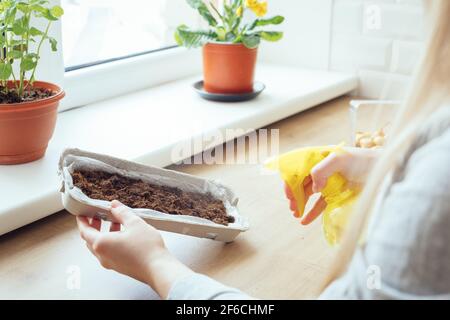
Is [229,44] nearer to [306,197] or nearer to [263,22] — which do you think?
[263,22]

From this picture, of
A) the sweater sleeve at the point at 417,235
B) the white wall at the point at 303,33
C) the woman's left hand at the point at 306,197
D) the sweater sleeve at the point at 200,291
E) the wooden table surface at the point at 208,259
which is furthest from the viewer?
the white wall at the point at 303,33

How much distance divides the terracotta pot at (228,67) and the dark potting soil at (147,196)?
588mm

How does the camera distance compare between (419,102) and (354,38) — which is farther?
(354,38)

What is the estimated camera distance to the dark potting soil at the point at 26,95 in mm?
A: 1016

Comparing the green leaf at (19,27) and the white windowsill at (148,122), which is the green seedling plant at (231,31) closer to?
the white windowsill at (148,122)

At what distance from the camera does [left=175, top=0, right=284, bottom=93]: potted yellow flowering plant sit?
1423 mm

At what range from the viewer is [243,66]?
1435 mm

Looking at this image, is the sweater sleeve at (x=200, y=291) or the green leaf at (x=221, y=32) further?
the green leaf at (x=221, y=32)

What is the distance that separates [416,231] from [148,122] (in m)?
0.91

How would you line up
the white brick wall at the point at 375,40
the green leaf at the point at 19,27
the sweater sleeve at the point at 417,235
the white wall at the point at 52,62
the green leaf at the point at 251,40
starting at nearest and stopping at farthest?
the sweater sleeve at the point at 417,235 < the green leaf at the point at 19,27 < the white wall at the point at 52,62 < the green leaf at the point at 251,40 < the white brick wall at the point at 375,40

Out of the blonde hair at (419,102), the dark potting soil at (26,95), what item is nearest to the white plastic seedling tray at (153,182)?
the dark potting soil at (26,95)

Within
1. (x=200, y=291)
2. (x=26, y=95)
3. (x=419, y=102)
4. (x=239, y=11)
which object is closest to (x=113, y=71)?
(x=239, y=11)

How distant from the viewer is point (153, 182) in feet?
2.93
